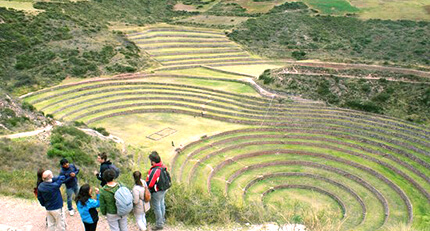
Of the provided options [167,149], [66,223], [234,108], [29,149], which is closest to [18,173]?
[29,149]

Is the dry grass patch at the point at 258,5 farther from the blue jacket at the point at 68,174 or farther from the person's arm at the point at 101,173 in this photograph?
the blue jacket at the point at 68,174

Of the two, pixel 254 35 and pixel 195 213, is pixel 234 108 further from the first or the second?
pixel 254 35

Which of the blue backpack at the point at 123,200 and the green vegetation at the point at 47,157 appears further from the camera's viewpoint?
the green vegetation at the point at 47,157

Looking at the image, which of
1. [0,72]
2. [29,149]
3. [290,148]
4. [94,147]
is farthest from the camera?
[0,72]

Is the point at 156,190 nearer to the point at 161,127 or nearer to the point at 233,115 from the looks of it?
the point at 161,127

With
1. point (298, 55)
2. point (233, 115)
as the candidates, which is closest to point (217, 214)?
point (233, 115)

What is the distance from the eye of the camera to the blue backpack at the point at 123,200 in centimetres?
875

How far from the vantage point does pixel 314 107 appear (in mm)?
31641

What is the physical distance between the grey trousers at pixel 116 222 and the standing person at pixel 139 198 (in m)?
0.39

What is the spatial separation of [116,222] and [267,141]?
1993 centimetres

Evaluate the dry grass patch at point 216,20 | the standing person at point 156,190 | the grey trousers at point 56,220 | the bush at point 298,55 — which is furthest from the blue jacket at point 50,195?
the dry grass patch at point 216,20

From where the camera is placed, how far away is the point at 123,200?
8.78 meters

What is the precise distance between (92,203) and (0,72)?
31353 millimetres

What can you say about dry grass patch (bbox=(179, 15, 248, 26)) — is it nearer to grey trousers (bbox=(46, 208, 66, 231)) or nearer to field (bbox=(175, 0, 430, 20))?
field (bbox=(175, 0, 430, 20))
